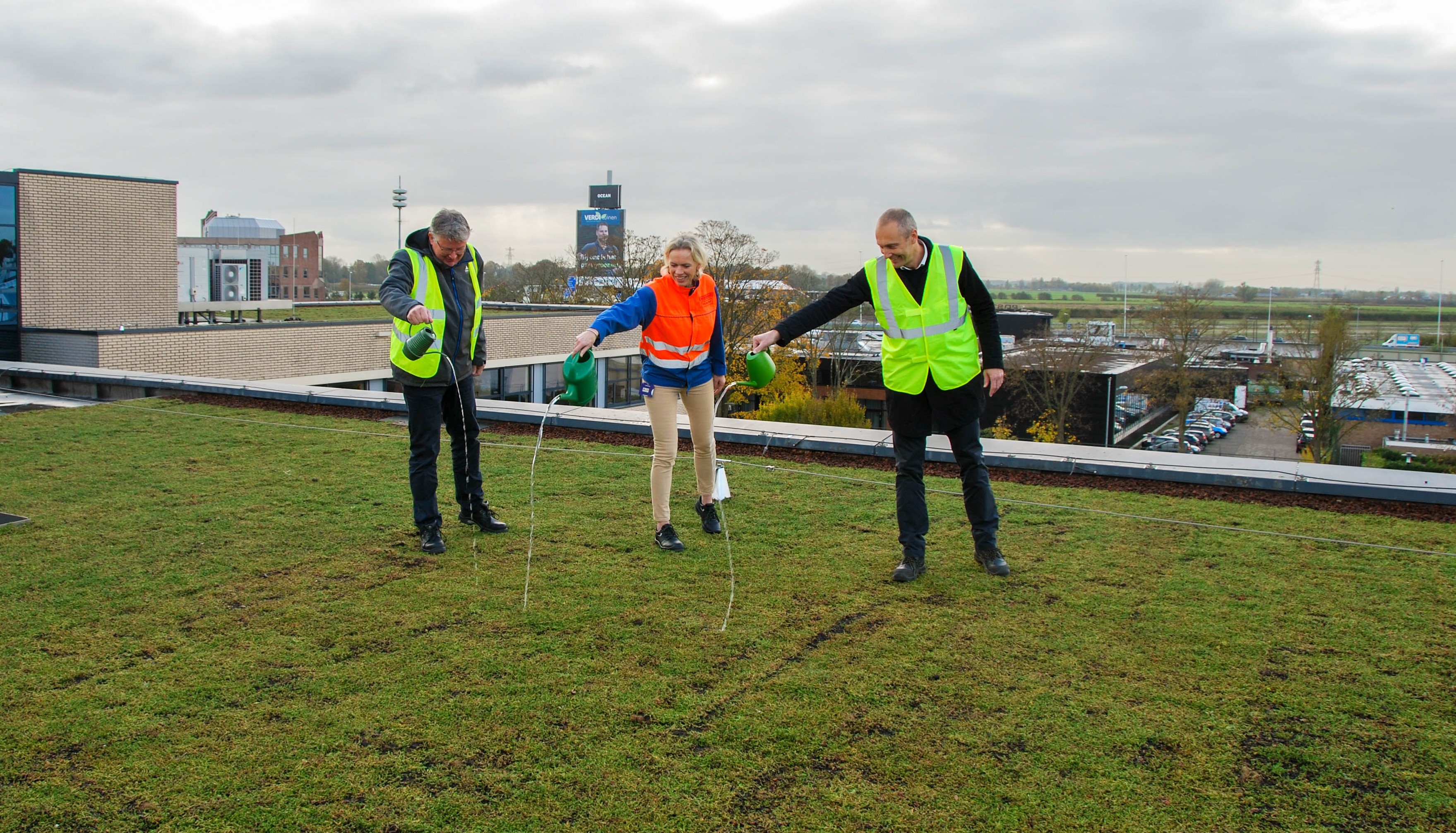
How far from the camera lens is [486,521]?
5.53m

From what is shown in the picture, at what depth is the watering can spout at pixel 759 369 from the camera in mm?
5160

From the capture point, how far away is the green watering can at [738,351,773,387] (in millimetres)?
5160

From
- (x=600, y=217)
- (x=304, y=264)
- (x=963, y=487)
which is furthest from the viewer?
(x=600, y=217)

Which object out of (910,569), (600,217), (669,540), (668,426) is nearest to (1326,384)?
(910,569)

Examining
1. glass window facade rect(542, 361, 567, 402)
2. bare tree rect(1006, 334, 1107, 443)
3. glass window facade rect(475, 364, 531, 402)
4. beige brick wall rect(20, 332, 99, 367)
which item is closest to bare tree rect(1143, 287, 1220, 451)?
bare tree rect(1006, 334, 1107, 443)

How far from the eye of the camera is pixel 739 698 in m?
3.26

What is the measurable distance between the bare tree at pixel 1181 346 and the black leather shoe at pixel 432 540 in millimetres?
42653

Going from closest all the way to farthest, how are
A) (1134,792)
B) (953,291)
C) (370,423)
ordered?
1. (1134,792)
2. (953,291)
3. (370,423)

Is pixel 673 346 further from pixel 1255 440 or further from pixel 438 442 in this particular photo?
pixel 1255 440

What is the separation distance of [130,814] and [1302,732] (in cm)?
335

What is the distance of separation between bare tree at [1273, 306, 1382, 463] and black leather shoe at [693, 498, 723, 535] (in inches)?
1461

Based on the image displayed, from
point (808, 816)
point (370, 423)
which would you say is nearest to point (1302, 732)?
point (808, 816)

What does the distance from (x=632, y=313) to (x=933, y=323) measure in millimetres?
1510

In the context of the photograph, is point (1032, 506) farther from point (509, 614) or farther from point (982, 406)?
point (509, 614)
